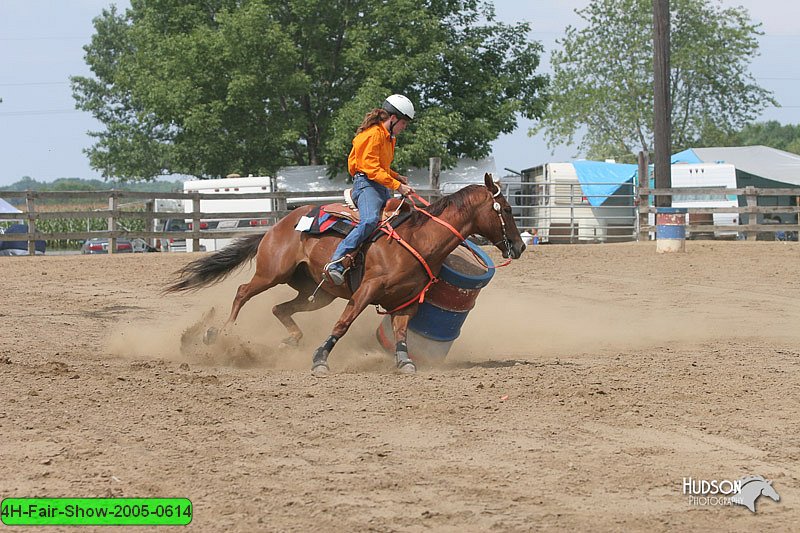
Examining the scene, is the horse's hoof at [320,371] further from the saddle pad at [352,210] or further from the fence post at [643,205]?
the fence post at [643,205]

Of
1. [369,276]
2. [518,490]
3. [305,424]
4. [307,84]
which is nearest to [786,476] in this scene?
[518,490]

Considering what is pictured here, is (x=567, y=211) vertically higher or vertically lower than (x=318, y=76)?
lower

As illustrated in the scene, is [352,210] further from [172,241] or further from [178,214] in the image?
[172,241]

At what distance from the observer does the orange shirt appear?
8461mm

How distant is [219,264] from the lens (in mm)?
10094

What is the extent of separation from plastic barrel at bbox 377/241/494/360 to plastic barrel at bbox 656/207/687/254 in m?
13.7

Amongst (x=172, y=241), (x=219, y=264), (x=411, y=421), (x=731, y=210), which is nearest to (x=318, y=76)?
(x=172, y=241)

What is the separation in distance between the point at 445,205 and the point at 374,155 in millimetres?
774

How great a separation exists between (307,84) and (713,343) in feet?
83.5

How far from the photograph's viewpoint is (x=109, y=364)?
8695 mm

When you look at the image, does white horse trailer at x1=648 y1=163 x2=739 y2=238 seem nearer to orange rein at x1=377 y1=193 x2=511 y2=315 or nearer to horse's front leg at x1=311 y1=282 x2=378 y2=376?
orange rein at x1=377 y1=193 x2=511 y2=315

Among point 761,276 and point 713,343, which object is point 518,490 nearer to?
point 713,343

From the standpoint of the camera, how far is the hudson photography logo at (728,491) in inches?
183

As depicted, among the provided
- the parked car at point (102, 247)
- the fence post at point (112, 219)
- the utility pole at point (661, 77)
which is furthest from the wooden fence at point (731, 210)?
the parked car at point (102, 247)
